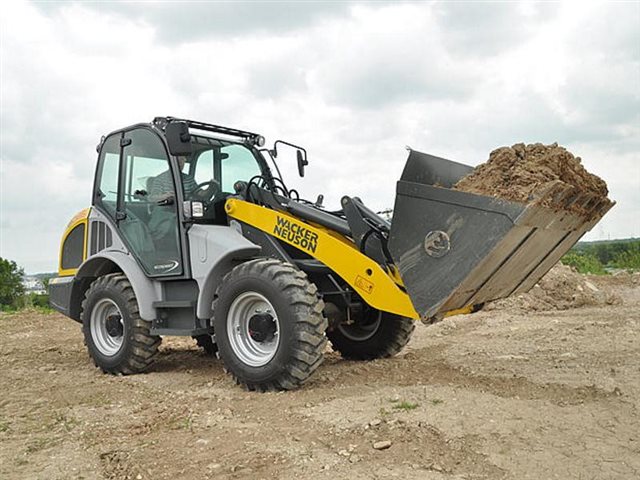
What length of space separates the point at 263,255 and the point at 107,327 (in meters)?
2.25

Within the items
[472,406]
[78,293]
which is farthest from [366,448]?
[78,293]

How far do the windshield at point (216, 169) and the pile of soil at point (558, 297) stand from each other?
6.12 meters

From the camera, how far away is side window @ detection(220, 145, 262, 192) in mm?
6988

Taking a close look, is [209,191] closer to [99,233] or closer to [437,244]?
[99,233]

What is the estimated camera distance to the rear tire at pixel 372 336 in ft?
22.8

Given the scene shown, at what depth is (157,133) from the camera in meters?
6.86

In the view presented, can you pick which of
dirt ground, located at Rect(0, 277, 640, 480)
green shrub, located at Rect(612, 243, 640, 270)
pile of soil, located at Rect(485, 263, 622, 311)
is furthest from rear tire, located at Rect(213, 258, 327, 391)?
green shrub, located at Rect(612, 243, 640, 270)

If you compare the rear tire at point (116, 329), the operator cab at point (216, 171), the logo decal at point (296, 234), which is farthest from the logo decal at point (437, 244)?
the rear tire at point (116, 329)

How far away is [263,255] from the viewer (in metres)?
6.24

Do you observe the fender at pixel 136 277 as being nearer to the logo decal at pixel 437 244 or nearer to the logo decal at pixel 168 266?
the logo decal at pixel 168 266

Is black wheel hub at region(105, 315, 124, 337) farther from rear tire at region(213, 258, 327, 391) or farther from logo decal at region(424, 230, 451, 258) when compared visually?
logo decal at region(424, 230, 451, 258)

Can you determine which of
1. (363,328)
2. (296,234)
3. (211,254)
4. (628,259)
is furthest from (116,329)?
(628,259)

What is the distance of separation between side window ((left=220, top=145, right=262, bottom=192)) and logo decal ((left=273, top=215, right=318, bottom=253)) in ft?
3.55

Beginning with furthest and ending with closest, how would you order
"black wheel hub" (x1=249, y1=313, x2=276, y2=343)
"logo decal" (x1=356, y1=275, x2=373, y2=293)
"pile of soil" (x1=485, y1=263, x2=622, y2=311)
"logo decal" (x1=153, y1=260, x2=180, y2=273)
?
"pile of soil" (x1=485, y1=263, x2=622, y2=311), "logo decal" (x1=153, y1=260, x2=180, y2=273), "black wheel hub" (x1=249, y1=313, x2=276, y2=343), "logo decal" (x1=356, y1=275, x2=373, y2=293)
